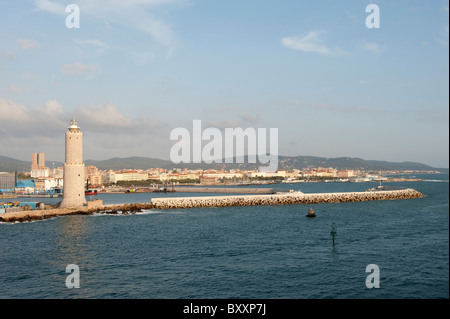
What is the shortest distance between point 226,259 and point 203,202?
36.0 metres

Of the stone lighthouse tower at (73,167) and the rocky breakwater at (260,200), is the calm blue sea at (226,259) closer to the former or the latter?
the stone lighthouse tower at (73,167)

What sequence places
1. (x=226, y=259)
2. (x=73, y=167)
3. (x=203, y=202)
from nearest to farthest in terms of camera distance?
1. (x=226, y=259)
2. (x=73, y=167)
3. (x=203, y=202)

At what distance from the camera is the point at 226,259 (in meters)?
22.0

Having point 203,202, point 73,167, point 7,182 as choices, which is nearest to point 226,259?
point 73,167

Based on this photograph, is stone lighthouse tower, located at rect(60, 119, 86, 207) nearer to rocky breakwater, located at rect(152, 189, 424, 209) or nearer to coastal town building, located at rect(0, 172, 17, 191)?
rocky breakwater, located at rect(152, 189, 424, 209)

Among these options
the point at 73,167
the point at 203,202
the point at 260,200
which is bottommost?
the point at 203,202

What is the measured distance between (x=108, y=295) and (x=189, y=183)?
15562cm

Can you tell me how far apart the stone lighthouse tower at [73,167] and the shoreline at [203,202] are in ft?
5.08

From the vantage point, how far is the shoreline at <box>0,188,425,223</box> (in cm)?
4182

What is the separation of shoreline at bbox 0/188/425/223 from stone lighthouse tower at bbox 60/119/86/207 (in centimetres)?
155

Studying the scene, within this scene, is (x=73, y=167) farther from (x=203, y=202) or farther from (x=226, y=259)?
(x=226, y=259)

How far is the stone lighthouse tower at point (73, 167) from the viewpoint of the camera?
43.6 metres

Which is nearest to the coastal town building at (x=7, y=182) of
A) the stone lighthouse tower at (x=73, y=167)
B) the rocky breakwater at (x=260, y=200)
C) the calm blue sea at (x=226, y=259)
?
the rocky breakwater at (x=260, y=200)
